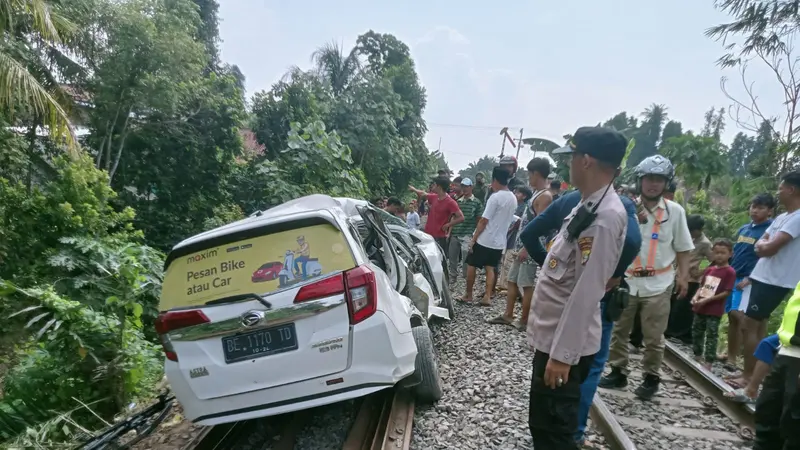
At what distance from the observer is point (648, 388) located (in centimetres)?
421

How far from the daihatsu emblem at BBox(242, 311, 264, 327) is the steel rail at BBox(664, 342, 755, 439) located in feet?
12.2

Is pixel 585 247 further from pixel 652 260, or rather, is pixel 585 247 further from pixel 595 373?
pixel 652 260

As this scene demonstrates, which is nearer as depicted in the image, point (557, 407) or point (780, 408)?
point (557, 407)

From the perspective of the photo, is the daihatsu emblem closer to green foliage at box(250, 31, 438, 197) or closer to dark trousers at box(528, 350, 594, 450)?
dark trousers at box(528, 350, 594, 450)

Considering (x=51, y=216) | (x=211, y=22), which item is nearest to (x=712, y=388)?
(x=51, y=216)

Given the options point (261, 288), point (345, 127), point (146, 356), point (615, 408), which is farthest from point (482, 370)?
point (345, 127)

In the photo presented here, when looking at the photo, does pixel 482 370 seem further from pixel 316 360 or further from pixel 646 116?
pixel 646 116

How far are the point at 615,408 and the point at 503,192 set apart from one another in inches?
134

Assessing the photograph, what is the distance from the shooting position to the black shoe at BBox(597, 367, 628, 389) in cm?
439

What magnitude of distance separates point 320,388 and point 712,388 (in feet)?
11.9

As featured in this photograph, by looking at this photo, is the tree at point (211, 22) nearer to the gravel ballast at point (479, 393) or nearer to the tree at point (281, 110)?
the tree at point (281, 110)

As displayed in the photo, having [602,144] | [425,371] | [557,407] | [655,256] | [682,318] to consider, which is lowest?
[682,318]

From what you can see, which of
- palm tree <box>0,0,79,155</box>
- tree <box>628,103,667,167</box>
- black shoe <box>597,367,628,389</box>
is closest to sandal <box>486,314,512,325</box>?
black shoe <box>597,367,628,389</box>

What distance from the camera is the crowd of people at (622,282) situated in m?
2.21
